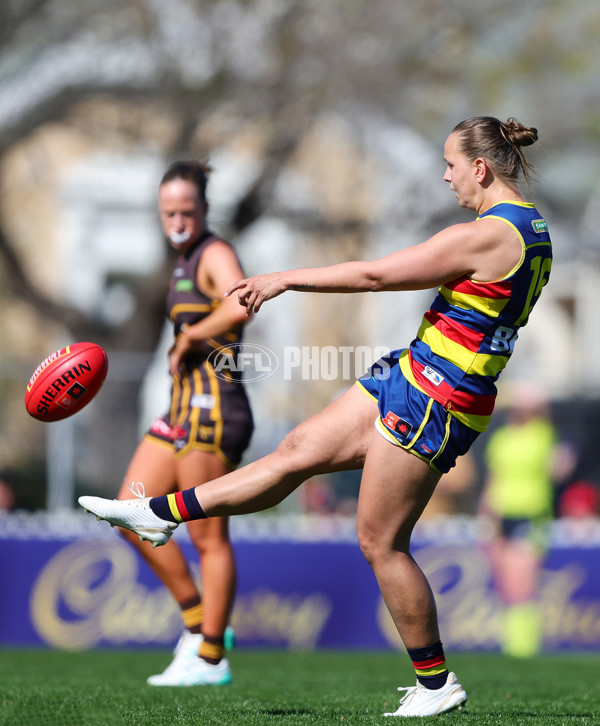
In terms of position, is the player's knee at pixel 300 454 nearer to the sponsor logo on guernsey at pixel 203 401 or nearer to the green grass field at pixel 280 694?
the green grass field at pixel 280 694

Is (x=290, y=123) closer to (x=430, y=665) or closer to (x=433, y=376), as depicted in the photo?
(x=433, y=376)

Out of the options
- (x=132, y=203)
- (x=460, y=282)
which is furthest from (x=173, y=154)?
(x=460, y=282)

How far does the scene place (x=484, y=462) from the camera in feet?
38.5

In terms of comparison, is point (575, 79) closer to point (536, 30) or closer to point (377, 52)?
point (536, 30)

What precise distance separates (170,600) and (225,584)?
447 cm

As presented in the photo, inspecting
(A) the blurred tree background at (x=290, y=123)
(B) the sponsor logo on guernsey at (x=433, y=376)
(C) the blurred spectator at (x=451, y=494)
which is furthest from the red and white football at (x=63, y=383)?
(C) the blurred spectator at (x=451, y=494)

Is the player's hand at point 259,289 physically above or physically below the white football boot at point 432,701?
above

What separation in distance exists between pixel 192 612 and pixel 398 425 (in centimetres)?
203

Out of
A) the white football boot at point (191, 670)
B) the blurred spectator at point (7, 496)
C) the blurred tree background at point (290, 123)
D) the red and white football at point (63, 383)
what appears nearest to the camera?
the red and white football at point (63, 383)

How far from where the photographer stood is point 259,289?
400 cm

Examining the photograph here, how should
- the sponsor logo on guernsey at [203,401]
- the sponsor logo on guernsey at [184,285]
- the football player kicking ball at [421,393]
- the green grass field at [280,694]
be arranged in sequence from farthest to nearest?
the sponsor logo on guernsey at [184,285]
the sponsor logo on guernsey at [203,401]
the green grass field at [280,694]
the football player kicking ball at [421,393]

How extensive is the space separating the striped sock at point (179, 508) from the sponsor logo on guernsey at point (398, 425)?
2.54 ft

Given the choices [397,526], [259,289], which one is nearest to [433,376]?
[397,526]

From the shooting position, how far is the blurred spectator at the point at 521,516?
9.64m
